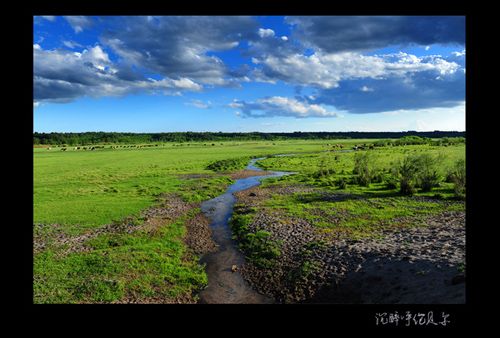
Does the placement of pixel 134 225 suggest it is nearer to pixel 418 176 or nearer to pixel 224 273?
pixel 224 273

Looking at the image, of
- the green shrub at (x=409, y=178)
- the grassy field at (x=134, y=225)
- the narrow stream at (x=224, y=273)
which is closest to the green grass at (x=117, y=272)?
the grassy field at (x=134, y=225)

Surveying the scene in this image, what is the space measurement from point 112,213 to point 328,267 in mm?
19116

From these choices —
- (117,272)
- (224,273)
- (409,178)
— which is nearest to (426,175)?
(409,178)

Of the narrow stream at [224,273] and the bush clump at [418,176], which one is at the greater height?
the bush clump at [418,176]

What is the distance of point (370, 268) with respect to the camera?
14.9m

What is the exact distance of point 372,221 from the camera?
23.0 metres

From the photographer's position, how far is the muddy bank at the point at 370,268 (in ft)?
40.7
